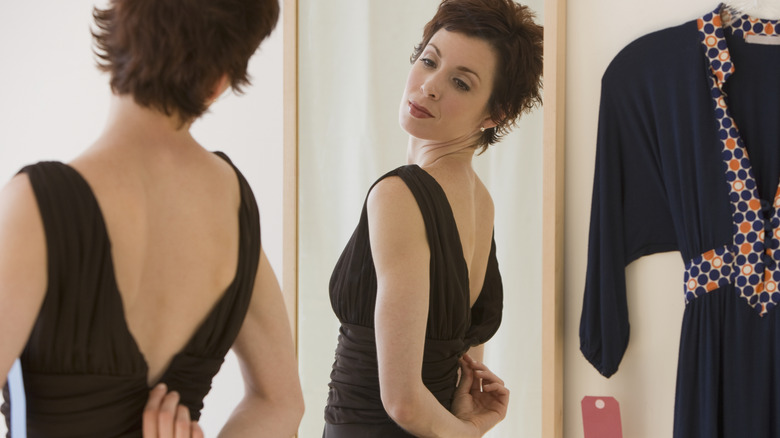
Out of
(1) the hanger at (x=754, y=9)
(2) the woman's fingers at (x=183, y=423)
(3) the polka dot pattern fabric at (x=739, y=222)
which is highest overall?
(1) the hanger at (x=754, y=9)

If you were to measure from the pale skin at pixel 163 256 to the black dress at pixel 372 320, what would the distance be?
1.70ft

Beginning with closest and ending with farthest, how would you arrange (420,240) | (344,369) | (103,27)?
(103,27) → (420,240) → (344,369)

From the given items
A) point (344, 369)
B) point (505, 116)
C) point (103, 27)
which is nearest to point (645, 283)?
point (505, 116)

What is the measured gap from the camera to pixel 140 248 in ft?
3.15

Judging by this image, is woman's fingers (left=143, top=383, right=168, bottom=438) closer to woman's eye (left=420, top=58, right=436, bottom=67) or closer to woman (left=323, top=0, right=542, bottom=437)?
woman (left=323, top=0, right=542, bottom=437)

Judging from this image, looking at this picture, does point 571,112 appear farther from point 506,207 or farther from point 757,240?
point 757,240

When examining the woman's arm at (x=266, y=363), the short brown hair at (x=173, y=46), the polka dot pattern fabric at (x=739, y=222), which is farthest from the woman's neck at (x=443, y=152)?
the short brown hair at (x=173, y=46)

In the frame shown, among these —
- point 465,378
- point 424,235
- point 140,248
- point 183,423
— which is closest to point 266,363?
point 183,423

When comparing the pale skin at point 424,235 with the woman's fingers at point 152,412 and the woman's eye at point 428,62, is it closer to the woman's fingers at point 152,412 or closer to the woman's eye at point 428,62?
the woman's eye at point 428,62

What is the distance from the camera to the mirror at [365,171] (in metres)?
2.16

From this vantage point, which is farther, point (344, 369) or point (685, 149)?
point (685, 149)

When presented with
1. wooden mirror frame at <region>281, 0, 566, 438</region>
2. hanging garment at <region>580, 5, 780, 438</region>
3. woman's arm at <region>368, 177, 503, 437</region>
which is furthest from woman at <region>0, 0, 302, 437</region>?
hanging garment at <region>580, 5, 780, 438</region>

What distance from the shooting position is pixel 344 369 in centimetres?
177

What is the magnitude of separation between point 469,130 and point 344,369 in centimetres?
62
